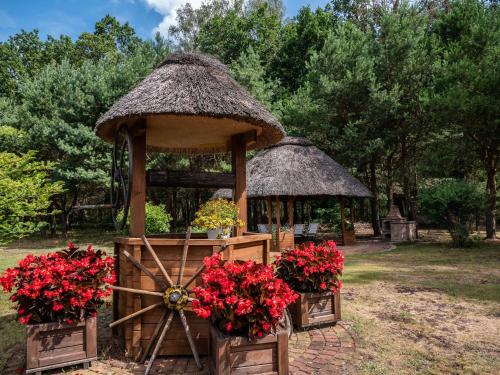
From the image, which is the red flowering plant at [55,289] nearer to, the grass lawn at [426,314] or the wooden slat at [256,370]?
the wooden slat at [256,370]

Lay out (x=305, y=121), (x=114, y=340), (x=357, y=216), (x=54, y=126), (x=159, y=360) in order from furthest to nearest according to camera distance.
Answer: (x=357, y=216)
(x=305, y=121)
(x=54, y=126)
(x=114, y=340)
(x=159, y=360)

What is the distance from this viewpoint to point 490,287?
711 centimetres

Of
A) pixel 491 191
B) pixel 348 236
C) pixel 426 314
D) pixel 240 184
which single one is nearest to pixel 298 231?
pixel 348 236

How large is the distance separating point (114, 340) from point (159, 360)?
2.93 ft

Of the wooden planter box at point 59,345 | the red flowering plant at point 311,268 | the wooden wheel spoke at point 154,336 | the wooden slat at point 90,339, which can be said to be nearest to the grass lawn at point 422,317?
the red flowering plant at point 311,268

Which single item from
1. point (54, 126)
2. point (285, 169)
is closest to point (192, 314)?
point (285, 169)

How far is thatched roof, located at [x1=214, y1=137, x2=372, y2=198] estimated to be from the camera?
14367 mm

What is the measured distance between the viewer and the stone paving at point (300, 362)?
3699mm

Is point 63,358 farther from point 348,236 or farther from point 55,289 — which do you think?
point 348,236

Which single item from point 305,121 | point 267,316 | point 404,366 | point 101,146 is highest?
point 305,121

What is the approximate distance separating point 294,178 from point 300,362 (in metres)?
11.2

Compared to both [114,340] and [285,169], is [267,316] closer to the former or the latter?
[114,340]

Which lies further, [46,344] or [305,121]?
[305,121]

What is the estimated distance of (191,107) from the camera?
13.5 ft
